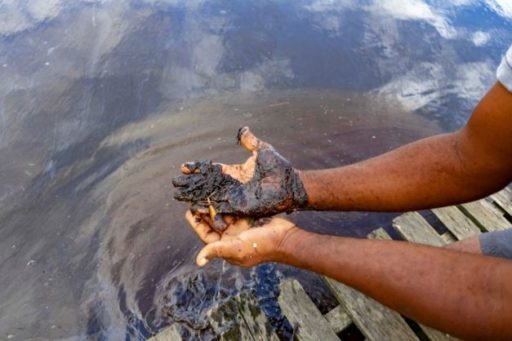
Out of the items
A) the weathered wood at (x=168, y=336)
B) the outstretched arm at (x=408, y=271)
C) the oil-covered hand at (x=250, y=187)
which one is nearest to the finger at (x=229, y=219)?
the oil-covered hand at (x=250, y=187)

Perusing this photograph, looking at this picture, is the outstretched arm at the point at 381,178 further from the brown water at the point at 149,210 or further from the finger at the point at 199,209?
the brown water at the point at 149,210

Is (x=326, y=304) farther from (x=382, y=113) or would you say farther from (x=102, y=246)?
(x=382, y=113)

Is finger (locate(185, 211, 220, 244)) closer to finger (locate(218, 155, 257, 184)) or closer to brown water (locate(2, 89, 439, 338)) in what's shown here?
finger (locate(218, 155, 257, 184))

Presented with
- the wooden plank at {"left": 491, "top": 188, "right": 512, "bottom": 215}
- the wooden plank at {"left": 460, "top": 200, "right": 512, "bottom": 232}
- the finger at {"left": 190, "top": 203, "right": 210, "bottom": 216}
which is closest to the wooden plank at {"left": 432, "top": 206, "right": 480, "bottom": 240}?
the wooden plank at {"left": 460, "top": 200, "right": 512, "bottom": 232}

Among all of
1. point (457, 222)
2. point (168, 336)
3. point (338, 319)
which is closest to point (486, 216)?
point (457, 222)

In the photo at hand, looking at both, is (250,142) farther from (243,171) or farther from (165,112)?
(165,112)

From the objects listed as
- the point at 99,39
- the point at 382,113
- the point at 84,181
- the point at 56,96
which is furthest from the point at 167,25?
the point at 382,113
